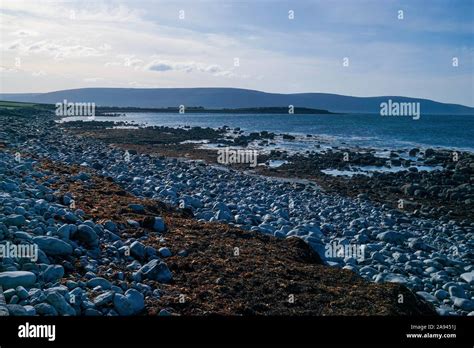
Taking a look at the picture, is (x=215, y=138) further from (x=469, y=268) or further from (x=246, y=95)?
(x=246, y=95)

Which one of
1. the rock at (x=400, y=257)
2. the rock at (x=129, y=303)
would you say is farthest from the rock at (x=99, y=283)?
the rock at (x=400, y=257)

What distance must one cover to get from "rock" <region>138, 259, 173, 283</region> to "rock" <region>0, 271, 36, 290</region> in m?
1.44

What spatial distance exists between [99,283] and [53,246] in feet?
3.14

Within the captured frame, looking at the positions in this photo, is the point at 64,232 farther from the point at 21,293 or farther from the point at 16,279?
the point at 21,293

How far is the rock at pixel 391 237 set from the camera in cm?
1101

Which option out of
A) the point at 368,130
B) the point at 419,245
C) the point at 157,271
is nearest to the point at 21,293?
the point at 157,271

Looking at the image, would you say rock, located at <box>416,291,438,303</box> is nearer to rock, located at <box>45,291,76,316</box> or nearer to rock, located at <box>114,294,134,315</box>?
rock, located at <box>114,294,134,315</box>

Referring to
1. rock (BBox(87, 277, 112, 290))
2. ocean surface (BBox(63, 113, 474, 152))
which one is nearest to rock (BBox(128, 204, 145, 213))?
rock (BBox(87, 277, 112, 290))

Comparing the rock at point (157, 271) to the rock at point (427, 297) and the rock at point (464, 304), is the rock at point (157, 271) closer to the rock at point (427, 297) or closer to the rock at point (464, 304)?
the rock at point (427, 297)

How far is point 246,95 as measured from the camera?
152750mm

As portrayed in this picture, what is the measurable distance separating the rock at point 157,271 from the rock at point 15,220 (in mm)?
1921

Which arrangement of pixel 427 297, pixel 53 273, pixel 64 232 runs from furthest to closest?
pixel 427 297, pixel 64 232, pixel 53 273

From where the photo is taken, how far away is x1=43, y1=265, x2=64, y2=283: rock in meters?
5.46

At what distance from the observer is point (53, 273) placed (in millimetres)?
5516
